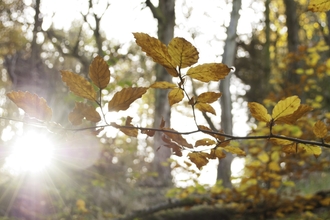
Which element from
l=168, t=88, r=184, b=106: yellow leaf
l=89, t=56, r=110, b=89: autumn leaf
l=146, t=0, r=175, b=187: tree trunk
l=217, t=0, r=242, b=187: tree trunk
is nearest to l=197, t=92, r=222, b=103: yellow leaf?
l=168, t=88, r=184, b=106: yellow leaf

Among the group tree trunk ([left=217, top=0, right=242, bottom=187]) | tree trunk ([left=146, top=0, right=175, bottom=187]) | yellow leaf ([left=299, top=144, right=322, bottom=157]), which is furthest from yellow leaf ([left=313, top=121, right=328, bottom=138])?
tree trunk ([left=146, top=0, right=175, bottom=187])

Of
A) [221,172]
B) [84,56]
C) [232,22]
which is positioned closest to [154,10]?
[232,22]

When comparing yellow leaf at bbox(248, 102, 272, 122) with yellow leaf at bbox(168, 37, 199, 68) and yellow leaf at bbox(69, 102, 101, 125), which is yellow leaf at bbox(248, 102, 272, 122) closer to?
yellow leaf at bbox(168, 37, 199, 68)

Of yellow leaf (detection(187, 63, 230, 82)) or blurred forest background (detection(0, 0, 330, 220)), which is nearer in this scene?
yellow leaf (detection(187, 63, 230, 82))

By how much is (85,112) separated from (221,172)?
3711 millimetres

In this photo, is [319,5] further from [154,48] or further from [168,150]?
[168,150]

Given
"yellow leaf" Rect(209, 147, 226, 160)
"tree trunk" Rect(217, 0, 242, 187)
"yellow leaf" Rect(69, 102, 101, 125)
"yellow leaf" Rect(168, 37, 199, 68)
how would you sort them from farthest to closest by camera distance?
1. "tree trunk" Rect(217, 0, 242, 187)
2. "yellow leaf" Rect(209, 147, 226, 160)
3. "yellow leaf" Rect(69, 102, 101, 125)
4. "yellow leaf" Rect(168, 37, 199, 68)

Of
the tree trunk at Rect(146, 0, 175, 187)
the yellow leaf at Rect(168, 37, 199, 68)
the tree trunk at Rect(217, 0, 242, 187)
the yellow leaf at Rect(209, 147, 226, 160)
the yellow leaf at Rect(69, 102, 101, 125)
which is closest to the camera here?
the yellow leaf at Rect(168, 37, 199, 68)

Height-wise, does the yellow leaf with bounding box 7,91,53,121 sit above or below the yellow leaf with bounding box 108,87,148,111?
below

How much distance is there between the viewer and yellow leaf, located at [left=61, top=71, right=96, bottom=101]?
1.80 ft

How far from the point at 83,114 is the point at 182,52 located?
24 cm

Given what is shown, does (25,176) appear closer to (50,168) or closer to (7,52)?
(50,168)

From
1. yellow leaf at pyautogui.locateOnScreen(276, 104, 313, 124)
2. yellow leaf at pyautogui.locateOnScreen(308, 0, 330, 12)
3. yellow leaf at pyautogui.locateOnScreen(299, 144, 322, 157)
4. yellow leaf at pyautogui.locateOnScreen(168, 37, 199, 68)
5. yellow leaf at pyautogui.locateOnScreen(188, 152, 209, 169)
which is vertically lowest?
yellow leaf at pyautogui.locateOnScreen(188, 152, 209, 169)

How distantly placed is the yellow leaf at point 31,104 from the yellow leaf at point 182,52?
257 mm
